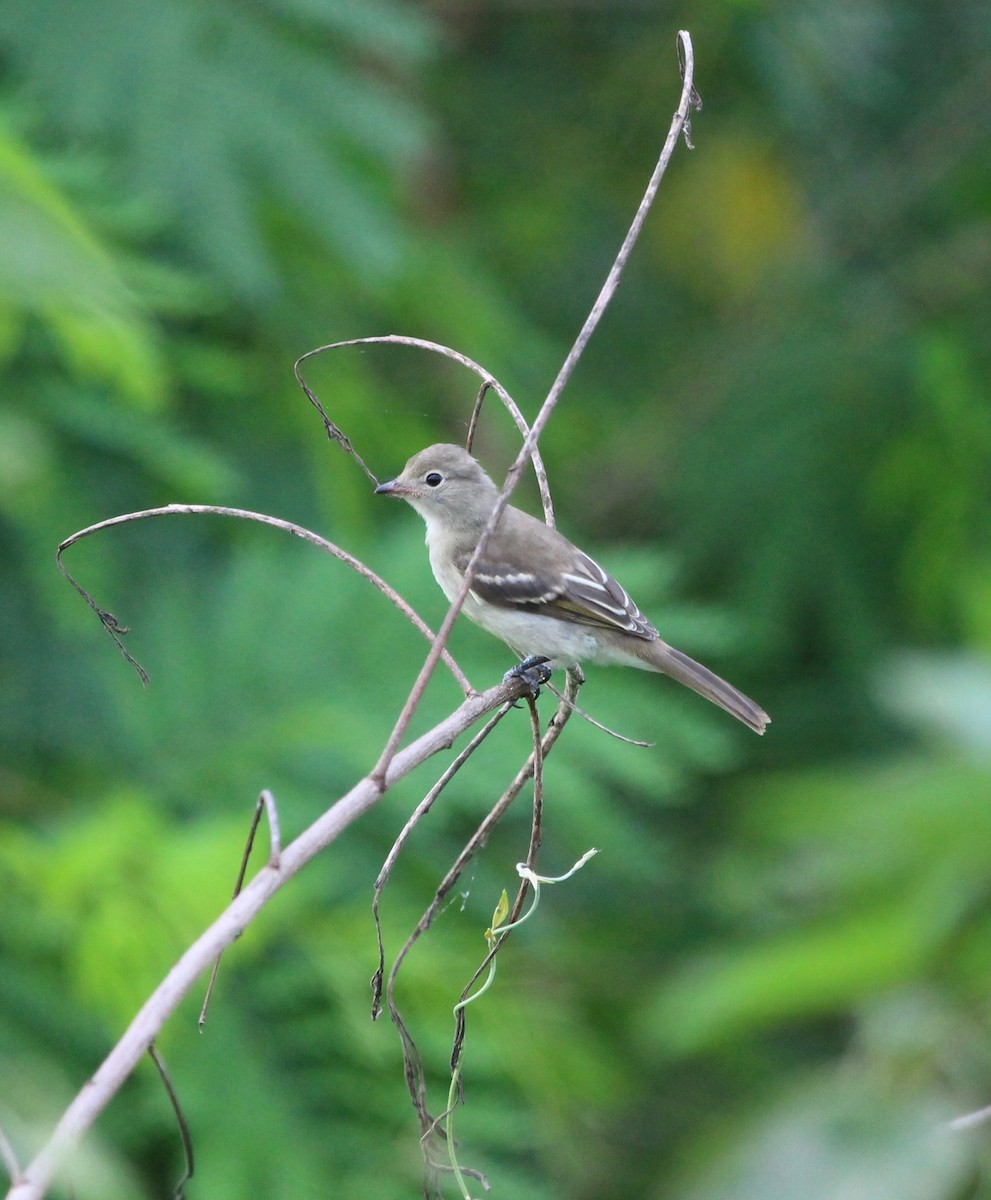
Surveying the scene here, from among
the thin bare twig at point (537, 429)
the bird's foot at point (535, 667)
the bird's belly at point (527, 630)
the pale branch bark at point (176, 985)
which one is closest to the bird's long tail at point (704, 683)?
the bird's belly at point (527, 630)

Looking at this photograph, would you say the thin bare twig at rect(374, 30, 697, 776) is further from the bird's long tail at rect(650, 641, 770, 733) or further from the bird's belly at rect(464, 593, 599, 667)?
the bird's belly at rect(464, 593, 599, 667)

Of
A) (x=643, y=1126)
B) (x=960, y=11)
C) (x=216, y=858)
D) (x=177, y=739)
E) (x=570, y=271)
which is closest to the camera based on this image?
(x=216, y=858)

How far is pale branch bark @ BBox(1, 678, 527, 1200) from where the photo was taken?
1332 millimetres

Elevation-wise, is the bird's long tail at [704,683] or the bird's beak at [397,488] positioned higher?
the bird's beak at [397,488]

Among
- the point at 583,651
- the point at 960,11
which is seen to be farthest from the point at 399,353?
the point at 960,11

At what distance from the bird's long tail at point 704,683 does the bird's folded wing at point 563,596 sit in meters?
0.10

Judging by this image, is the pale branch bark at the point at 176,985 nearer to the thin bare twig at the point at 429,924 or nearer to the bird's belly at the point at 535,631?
the thin bare twig at the point at 429,924

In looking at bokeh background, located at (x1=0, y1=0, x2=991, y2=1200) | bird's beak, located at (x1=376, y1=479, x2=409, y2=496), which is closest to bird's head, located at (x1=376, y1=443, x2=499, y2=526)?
bird's beak, located at (x1=376, y1=479, x2=409, y2=496)

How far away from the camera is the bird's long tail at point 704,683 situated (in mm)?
3738

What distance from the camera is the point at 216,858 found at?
403 centimetres

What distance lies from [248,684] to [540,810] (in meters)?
3.41

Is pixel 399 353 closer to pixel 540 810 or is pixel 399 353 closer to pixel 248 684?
pixel 248 684

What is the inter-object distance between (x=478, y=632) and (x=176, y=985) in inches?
161

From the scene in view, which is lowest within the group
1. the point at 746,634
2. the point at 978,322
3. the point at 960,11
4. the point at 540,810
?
the point at 540,810
